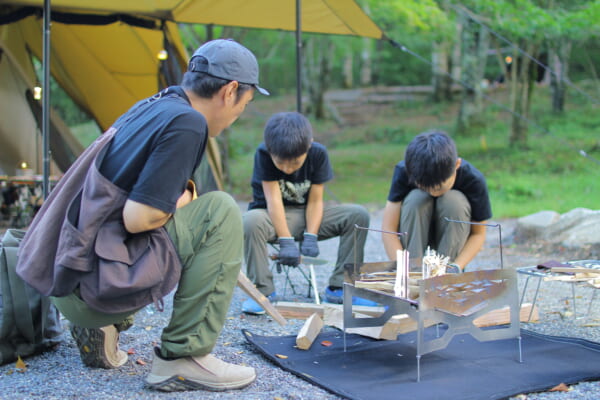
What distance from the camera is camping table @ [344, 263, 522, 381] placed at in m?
2.09

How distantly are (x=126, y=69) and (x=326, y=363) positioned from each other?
16.7 feet

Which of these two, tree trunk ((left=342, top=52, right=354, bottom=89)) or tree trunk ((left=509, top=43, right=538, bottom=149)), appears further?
tree trunk ((left=342, top=52, right=354, bottom=89))

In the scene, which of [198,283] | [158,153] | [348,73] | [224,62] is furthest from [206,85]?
[348,73]

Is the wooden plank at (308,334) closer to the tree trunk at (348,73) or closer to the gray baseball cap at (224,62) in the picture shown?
the gray baseball cap at (224,62)

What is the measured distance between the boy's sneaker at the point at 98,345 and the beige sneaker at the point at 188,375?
0.26 m

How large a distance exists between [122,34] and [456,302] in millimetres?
5278

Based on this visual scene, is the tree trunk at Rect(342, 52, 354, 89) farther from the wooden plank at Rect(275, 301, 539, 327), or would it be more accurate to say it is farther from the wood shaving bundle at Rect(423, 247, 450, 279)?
the wood shaving bundle at Rect(423, 247, 450, 279)

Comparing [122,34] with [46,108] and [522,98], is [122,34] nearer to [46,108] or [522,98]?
[46,108]

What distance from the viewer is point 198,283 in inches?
77.2

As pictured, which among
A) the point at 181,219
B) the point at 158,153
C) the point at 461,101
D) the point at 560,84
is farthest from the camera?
the point at 560,84

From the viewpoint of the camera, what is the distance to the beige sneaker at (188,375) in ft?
6.56

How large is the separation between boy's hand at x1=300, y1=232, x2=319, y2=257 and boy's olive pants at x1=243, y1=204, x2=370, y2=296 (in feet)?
0.35

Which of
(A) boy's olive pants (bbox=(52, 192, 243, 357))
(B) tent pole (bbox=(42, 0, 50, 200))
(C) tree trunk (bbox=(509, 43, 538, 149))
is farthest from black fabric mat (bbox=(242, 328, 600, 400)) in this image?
(C) tree trunk (bbox=(509, 43, 538, 149))

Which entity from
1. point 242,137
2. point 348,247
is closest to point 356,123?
point 242,137
